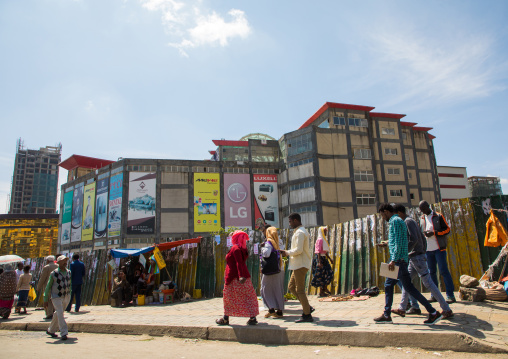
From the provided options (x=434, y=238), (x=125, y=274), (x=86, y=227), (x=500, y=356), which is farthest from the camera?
(x=86, y=227)

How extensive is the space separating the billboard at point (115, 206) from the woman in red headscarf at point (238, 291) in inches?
1551

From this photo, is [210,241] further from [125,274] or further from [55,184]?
[55,184]

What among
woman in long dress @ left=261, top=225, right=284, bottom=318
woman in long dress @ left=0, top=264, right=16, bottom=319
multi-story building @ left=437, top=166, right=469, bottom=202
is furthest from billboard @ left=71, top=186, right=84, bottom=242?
multi-story building @ left=437, top=166, right=469, bottom=202

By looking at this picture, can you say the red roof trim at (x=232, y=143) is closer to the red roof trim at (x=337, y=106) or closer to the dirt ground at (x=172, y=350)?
the red roof trim at (x=337, y=106)

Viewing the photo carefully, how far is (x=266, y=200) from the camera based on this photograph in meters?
45.6

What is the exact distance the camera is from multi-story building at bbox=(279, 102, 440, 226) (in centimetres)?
4309

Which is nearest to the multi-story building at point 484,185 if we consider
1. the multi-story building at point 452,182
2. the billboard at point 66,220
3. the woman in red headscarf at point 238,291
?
the multi-story building at point 452,182

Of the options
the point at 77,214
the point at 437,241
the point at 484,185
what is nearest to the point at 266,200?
the point at 77,214

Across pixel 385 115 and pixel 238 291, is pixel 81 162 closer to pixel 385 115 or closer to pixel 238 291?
pixel 385 115

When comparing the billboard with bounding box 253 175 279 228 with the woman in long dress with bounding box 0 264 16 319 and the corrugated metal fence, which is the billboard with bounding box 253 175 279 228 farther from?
the woman in long dress with bounding box 0 264 16 319

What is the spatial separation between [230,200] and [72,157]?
84.7ft

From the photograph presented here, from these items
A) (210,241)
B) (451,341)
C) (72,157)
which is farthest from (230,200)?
(451,341)

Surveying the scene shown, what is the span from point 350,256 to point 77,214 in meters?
47.8

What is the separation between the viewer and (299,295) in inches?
219
